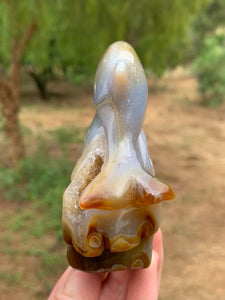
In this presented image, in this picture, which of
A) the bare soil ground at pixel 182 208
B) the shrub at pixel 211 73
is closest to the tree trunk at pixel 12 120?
the bare soil ground at pixel 182 208

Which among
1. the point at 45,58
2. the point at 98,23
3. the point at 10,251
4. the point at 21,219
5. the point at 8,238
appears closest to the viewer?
the point at 10,251

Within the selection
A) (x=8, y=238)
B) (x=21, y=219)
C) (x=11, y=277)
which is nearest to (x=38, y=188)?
(x=21, y=219)

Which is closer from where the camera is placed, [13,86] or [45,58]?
[13,86]

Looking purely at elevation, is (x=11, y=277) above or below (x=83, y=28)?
below

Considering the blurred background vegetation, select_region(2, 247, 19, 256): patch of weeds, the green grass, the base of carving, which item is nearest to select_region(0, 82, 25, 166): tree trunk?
the blurred background vegetation

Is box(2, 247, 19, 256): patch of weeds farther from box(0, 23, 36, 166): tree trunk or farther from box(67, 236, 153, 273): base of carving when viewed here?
box(67, 236, 153, 273): base of carving

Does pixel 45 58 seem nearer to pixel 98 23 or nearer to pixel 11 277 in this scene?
pixel 98 23

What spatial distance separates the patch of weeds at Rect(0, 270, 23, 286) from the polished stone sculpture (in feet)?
7.24

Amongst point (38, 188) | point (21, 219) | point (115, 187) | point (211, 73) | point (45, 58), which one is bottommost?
point (21, 219)

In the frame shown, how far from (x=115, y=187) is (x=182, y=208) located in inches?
144

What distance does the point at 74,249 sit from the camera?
4.50 feet

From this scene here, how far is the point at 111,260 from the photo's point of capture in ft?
4.45

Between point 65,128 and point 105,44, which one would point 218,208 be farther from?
point 65,128

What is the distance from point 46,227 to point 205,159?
3380mm
